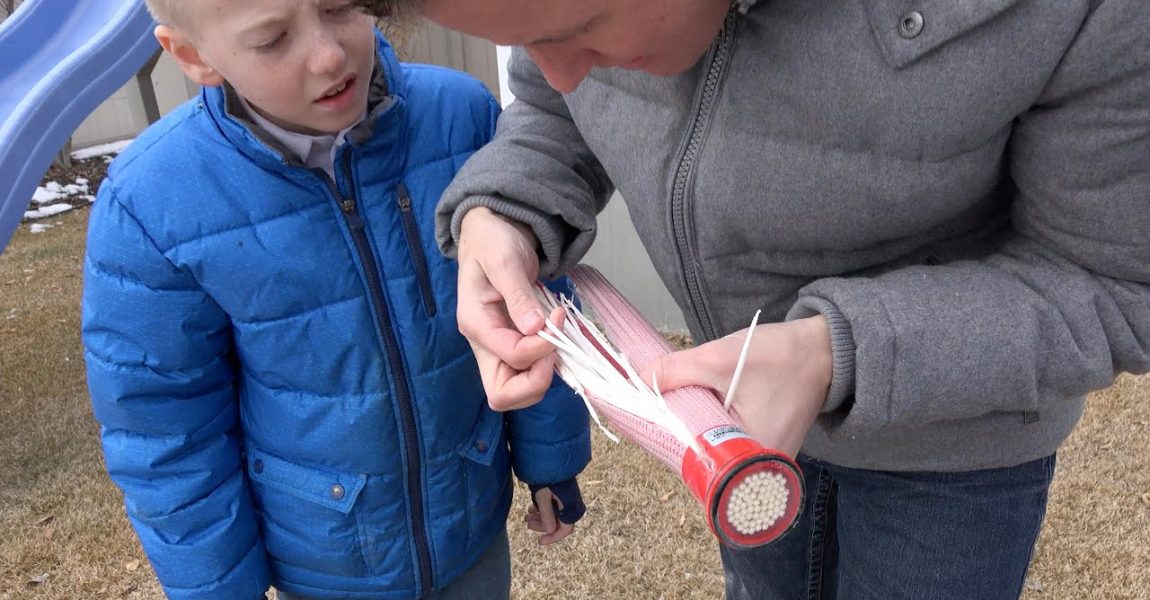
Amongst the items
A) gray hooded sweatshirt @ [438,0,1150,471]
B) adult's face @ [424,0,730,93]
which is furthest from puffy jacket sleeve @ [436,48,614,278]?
adult's face @ [424,0,730,93]

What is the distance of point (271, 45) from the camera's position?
1.34m

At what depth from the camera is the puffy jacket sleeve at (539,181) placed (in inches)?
49.7

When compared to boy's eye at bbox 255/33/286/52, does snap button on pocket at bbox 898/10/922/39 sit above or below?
above

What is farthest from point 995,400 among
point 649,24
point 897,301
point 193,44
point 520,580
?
point 520,580

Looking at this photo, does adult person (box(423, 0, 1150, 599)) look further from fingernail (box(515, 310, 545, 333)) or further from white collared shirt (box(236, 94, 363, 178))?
white collared shirt (box(236, 94, 363, 178))

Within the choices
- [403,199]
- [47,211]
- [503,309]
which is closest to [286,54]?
[403,199]

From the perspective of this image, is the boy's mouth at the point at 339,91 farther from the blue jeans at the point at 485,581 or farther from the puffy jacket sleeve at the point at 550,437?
the blue jeans at the point at 485,581

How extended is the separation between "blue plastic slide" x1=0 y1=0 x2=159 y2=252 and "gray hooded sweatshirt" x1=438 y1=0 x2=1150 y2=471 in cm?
271

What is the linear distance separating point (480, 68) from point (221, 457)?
6.40m

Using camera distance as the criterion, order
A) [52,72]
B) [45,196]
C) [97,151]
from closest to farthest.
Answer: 1. [52,72]
2. [45,196]
3. [97,151]

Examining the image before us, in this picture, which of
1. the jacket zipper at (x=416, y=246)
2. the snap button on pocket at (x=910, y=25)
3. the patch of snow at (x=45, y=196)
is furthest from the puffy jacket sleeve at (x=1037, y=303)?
the patch of snow at (x=45, y=196)

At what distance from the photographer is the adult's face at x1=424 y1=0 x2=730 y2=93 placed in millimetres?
845

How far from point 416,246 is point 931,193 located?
0.86 m

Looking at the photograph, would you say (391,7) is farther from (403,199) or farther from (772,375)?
(403,199)
